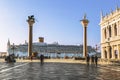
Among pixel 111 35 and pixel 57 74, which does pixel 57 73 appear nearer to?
pixel 57 74

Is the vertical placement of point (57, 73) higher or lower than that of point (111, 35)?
lower

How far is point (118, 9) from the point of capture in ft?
217

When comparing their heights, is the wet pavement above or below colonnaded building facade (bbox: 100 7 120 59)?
below

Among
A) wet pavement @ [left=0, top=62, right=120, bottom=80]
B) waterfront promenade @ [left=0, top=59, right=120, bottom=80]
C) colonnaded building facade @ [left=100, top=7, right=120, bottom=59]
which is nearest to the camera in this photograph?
wet pavement @ [left=0, top=62, right=120, bottom=80]

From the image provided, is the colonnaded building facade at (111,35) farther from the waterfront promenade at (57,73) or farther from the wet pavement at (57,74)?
the wet pavement at (57,74)

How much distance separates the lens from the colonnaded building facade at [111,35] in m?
66.3

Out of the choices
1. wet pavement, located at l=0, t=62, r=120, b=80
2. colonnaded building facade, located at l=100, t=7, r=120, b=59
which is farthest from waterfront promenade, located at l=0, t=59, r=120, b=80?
colonnaded building facade, located at l=100, t=7, r=120, b=59

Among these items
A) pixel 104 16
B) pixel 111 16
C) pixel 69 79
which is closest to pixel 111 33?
pixel 111 16

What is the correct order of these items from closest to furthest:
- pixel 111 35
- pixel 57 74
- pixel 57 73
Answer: pixel 57 74
pixel 57 73
pixel 111 35

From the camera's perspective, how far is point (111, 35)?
71375 millimetres

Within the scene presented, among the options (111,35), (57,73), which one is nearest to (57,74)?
(57,73)

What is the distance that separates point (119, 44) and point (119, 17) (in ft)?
20.4

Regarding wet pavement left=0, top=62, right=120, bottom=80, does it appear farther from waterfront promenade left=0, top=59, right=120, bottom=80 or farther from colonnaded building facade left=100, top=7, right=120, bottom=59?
colonnaded building facade left=100, top=7, right=120, bottom=59

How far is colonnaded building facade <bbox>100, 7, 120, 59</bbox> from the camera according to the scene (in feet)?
218
